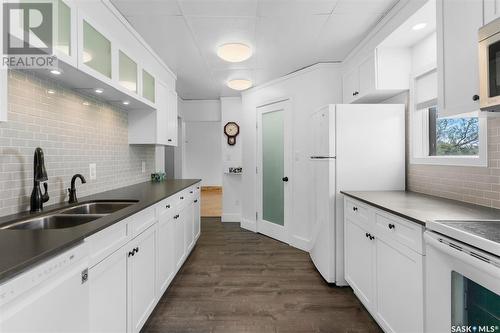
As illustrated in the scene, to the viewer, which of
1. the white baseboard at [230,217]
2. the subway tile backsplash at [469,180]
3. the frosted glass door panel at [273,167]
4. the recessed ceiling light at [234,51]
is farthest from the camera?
the white baseboard at [230,217]

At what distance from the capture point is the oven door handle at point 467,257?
0.90m

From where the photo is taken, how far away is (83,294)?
1081 mm

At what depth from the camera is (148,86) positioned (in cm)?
277

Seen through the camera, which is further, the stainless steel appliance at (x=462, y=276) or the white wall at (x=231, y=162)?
the white wall at (x=231, y=162)

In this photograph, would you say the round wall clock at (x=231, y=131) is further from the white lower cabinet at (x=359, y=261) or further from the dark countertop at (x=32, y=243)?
the dark countertop at (x=32, y=243)

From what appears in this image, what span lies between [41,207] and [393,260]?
232 centimetres

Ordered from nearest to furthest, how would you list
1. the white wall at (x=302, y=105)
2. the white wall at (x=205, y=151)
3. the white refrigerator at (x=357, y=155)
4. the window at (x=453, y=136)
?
the window at (x=453, y=136), the white refrigerator at (x=357, y=155), the white wall at (x=302, y=105), the white wall at (x=205, y=151)

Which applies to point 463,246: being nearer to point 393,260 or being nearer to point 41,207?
point 393,260

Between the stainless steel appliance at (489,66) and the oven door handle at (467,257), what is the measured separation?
707mm

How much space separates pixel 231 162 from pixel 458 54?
3905 mm

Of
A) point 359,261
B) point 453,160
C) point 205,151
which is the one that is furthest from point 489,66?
point 205,151

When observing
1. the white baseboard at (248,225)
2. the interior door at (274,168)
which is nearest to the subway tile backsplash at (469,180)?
the interior door at (274,168)

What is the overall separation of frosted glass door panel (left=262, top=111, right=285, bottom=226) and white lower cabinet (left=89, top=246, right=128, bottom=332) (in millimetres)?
2712

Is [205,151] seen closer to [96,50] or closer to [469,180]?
[96,50]
